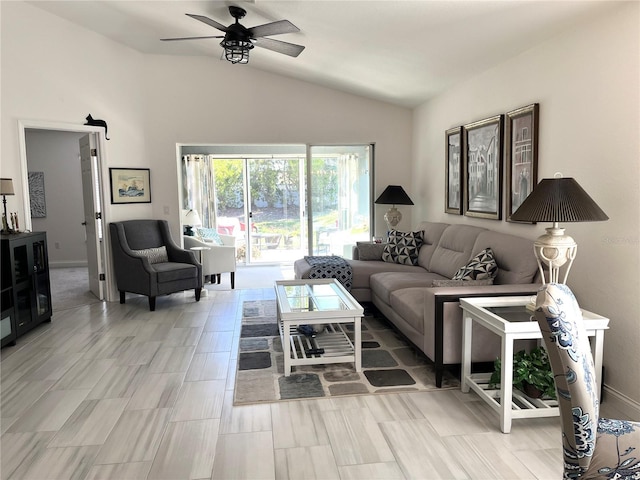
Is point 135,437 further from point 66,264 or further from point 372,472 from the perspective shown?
point 66,264

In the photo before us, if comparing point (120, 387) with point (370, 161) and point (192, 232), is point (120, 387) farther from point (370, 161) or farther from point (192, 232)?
point (370, 161)

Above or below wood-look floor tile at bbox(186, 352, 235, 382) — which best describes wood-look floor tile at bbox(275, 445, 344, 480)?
below

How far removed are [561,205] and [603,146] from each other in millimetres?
704

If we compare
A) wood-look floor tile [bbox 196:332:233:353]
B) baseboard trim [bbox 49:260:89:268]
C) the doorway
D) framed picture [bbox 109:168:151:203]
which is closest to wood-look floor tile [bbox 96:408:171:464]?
wood-look floor tile [bbox 196:332:233:353]

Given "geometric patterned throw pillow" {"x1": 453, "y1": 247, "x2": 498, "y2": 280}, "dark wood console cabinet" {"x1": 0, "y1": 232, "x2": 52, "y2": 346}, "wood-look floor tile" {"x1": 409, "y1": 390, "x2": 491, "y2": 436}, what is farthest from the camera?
"dark wood console cabinet" {"x1": 0, "y1": 232, "x2": 52, "y2": 346}

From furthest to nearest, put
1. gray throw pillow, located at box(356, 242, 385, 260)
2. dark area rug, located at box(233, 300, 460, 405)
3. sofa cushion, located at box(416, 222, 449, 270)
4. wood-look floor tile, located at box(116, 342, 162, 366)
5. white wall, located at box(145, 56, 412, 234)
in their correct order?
white wall, located at box(145, 56, 412, 234), gray throw pillow, located at box(356, 242, 385, 260), sofa cushion, located at box(416, 222, 449, 270), wood-look floor tile, located at box(116, 342, 162, 366), dark area rug, located at box(233, 300, 460, 405)

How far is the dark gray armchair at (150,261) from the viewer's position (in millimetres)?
5227

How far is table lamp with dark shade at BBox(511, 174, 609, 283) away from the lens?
2427mm

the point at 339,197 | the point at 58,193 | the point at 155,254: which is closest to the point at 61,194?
the point at 58,193

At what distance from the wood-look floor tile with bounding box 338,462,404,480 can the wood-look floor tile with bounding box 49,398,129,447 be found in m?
1.33

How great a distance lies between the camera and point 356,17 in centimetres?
362

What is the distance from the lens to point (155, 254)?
5707mm

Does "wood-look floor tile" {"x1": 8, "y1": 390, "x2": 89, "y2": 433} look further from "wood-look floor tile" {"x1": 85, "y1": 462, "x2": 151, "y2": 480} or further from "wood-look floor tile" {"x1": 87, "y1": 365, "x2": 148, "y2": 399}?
"wood-look floor tile" {"x1": 85, "y1": 462, "x2": 151, "y2": 480}

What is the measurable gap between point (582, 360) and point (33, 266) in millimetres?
4727
